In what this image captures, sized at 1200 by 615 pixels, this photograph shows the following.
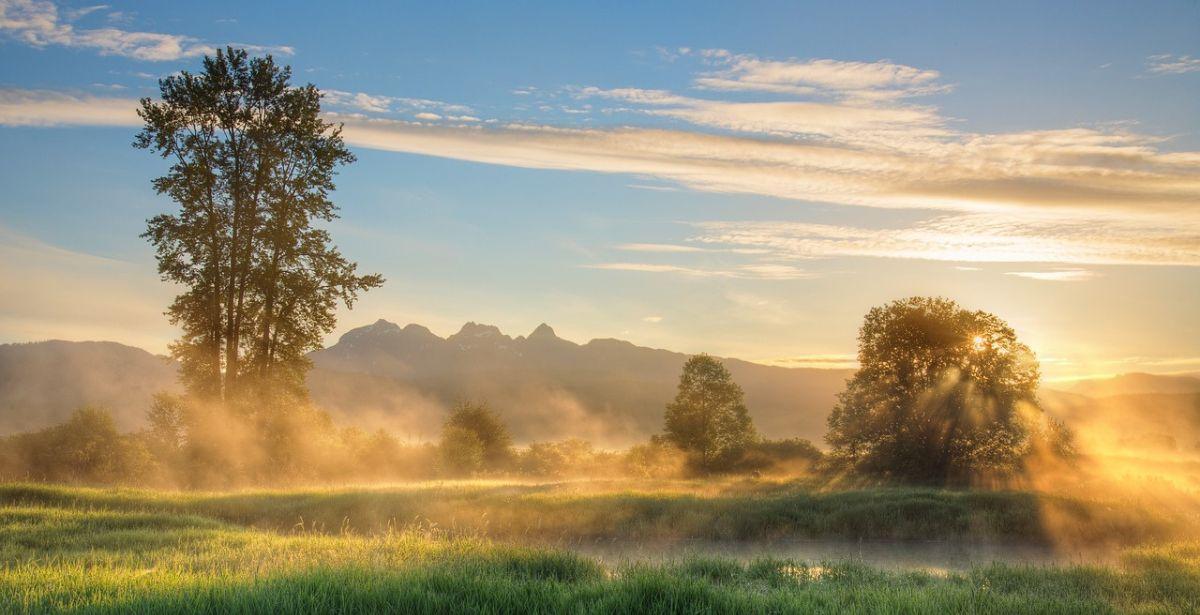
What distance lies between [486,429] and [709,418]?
1543 centimetres

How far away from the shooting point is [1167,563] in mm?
11102

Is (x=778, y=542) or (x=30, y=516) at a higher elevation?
(x=30, y=516)

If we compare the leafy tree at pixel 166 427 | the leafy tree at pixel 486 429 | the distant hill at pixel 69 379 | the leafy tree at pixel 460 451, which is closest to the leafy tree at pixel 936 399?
the leafy tree at pixel 460 451

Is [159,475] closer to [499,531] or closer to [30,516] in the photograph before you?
[30,516]

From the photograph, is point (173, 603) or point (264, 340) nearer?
point (173, 603)

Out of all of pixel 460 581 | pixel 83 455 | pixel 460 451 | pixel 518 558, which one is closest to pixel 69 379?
pixel 460 451

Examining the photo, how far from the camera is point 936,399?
30234 millimetres

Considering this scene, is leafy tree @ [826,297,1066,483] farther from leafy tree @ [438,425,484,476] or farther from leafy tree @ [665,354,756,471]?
leafy tree @ [438,425,484,476]

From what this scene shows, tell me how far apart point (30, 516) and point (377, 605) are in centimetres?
1054

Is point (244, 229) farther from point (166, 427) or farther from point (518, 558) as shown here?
point (518, 558)

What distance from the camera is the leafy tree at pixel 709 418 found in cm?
4175

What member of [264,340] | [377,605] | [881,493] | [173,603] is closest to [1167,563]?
[881,493]

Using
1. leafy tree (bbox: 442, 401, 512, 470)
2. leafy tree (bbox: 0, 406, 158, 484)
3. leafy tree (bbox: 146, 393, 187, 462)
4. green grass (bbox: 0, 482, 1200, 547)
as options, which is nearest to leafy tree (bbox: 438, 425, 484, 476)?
leafy tree (bbox: 442, 401, 512, 470)

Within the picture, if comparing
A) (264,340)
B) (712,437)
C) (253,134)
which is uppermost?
(253,134)
